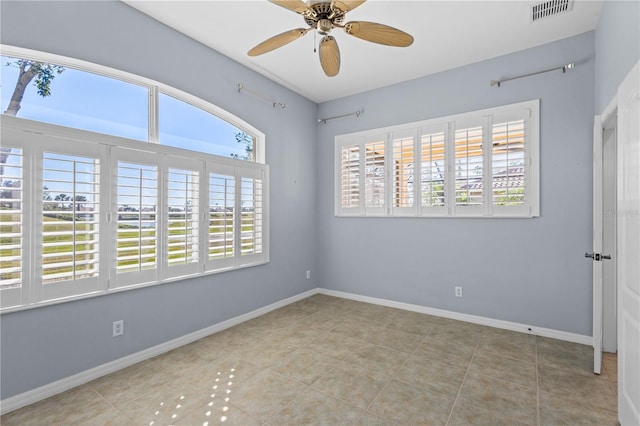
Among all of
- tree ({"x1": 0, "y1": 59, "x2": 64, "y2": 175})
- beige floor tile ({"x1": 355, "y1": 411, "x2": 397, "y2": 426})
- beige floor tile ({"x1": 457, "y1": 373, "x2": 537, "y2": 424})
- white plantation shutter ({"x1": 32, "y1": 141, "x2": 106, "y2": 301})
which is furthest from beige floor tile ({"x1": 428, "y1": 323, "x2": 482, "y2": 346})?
tree ({"x1": 0, "y1": 59, "x2": 64, "y2": 175})

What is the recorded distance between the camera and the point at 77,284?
2.25m

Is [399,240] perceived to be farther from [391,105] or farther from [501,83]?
[501,83]

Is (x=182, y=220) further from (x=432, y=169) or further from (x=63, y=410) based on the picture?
(x=432, y=169)

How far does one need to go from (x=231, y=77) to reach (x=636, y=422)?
4.19m

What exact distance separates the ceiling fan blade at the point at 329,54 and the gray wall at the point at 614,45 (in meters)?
1.74

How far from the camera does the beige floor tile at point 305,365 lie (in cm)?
238

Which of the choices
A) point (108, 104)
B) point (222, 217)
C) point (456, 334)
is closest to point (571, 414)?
point (456, 334)

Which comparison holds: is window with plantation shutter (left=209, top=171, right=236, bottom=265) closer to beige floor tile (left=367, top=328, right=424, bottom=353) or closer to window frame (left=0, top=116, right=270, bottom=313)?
window frame (left=0, top=116, right=270, bottom=313)

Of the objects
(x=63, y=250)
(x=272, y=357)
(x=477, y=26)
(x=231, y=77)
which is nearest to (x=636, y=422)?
(x=272, y=357)

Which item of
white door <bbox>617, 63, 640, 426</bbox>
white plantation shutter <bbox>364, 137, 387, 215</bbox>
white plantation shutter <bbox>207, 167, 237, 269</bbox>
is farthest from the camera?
white plantation shutter <bbox>364, 137, 387, 215</bbox>

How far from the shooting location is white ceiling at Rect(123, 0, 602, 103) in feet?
8.45

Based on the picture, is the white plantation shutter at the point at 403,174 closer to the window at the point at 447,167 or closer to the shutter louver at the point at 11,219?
the window at the point at 447,167

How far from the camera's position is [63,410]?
6.45 ft

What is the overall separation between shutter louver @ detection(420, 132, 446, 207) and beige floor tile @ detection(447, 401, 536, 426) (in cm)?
227
